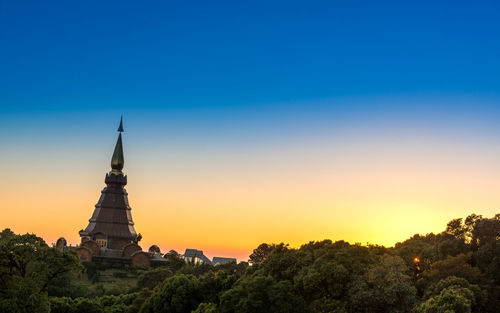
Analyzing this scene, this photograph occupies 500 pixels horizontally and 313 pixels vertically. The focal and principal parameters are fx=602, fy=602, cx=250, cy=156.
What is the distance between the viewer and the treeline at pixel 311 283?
43156 mm

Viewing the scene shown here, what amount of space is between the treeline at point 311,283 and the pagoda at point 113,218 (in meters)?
44.4

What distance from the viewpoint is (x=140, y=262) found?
92.1 m

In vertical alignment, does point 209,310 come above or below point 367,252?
below

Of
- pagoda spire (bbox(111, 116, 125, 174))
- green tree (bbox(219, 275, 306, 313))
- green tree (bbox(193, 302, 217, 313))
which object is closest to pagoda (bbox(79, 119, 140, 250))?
pagoda spire (bbox(111, 116, 125, 174))

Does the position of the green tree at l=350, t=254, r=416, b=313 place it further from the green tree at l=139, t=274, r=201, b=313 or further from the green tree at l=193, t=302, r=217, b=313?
the green tree at l=139, t=274, r=201, b=313

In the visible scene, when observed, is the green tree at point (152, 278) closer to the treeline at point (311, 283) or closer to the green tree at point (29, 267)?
the treeline at point (311, 283)

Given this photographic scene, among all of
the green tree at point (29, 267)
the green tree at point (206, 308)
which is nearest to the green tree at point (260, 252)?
the green tree at point (206, 308)

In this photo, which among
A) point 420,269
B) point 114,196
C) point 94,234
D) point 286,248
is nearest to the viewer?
point 286,248

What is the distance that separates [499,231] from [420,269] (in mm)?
8185

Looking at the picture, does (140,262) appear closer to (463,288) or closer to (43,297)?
(43,297)

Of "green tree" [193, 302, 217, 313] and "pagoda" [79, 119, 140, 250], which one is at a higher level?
"pagoda" [79, 119, 140, 250]

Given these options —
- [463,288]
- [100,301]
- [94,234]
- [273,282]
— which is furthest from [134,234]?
[463,288]

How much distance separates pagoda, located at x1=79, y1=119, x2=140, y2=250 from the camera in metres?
99.8

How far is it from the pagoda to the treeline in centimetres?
4445
